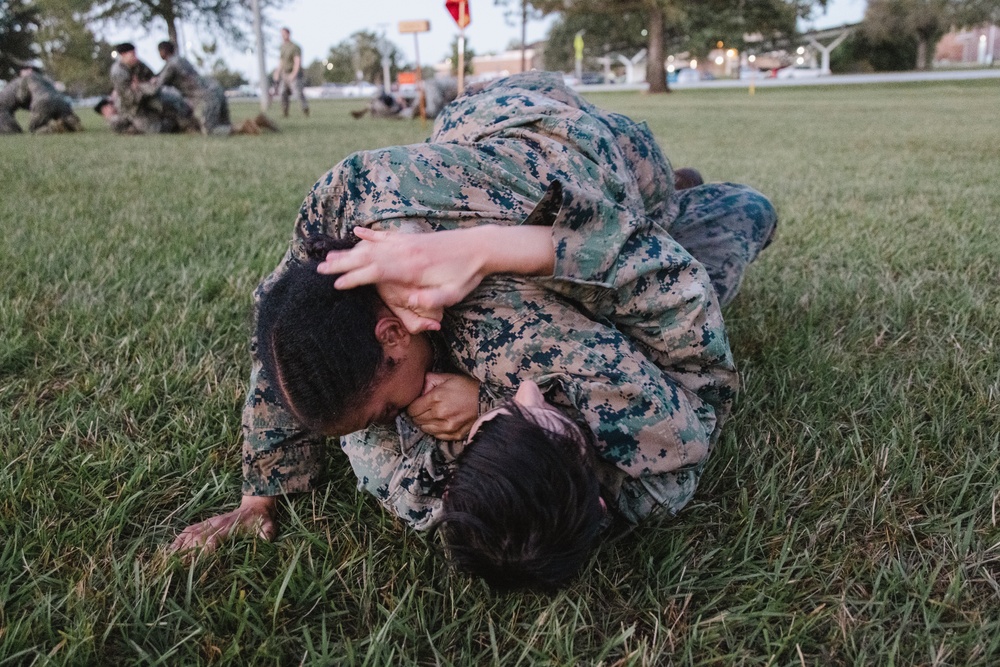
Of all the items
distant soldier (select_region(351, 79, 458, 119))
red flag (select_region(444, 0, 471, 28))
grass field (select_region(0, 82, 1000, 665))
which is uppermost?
red flag (select_region(444, 0, 471, 28))

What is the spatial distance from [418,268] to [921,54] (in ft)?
178

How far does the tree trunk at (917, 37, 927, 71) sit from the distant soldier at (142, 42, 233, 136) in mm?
47588

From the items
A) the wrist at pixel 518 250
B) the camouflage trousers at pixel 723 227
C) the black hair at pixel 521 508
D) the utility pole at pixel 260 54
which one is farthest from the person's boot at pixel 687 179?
the utility pole at pixel 260 54

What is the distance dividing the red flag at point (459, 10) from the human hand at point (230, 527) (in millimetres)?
10461

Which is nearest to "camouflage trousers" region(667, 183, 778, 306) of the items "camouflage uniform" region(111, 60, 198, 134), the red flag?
A: the red flag

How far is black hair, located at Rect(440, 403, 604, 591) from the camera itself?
106cm

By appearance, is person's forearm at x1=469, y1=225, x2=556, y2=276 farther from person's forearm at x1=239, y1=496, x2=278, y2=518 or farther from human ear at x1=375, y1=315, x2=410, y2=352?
person's forearm at x1=239, y1=496, x2=278, y2=518

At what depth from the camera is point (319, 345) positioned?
1235 mm

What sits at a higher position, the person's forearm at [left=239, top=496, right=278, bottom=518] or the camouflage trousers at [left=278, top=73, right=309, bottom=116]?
the camouflage trousers at [left=278, top=73, right=309, bottom=116]

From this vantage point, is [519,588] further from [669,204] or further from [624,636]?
[669,204]

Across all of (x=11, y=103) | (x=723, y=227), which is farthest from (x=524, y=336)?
(x=11, y=103)

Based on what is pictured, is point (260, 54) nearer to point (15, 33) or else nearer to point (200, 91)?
point (200, 91)

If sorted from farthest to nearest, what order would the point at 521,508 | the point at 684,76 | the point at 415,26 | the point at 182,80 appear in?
the point at 684,76 → the point at 415,26 → the point at 182,80 → the point at 521,508

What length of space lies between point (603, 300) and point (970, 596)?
0.78 m
